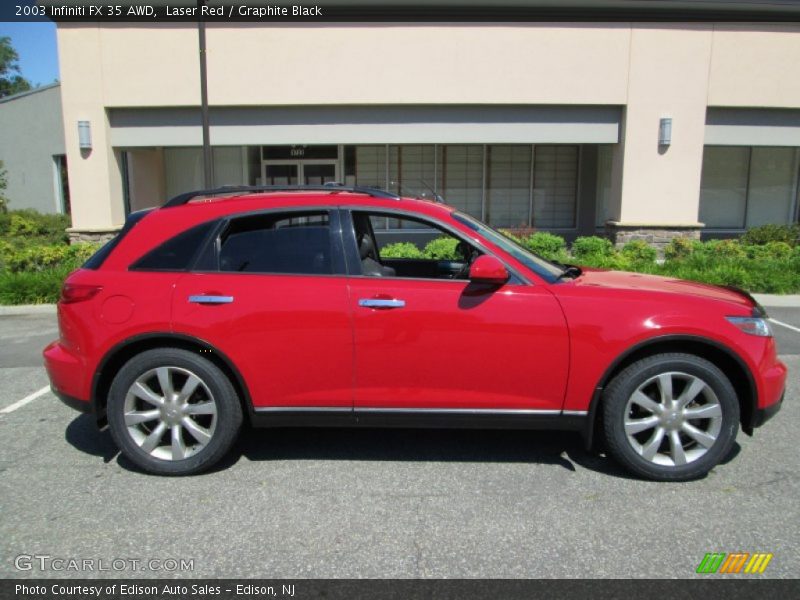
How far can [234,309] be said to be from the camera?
3795 millimetres

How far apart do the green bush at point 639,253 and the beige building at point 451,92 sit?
140cm

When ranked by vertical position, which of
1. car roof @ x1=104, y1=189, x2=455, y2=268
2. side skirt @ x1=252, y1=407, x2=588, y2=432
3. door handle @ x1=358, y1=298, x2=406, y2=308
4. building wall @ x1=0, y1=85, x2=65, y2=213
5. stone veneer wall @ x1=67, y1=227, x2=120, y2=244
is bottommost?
side skirt @ x1=252, y1=407, x2=588, y2=432

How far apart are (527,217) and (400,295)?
47.7ft

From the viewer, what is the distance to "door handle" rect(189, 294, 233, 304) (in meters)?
3.81

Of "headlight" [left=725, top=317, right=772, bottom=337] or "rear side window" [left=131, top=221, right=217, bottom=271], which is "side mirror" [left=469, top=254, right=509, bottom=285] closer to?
"headlight" [left=725, top=317, right=772, bottom=337]

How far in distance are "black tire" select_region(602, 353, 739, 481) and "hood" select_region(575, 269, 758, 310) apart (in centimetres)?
45

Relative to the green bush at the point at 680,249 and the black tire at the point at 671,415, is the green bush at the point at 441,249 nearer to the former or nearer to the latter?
the green bush at the point at 680,249

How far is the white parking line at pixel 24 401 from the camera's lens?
5266mm

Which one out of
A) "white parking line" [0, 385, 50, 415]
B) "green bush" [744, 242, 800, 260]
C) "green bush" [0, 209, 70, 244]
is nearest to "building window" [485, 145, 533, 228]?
"green bush" [744, 242, 800, 260]

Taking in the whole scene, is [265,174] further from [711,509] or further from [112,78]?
[711,509]

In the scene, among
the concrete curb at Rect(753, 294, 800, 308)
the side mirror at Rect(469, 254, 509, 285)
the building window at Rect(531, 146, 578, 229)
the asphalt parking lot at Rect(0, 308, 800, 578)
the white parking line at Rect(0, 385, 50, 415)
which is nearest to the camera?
the asphalt parking lot at Rect(0, 308, 800, 578)

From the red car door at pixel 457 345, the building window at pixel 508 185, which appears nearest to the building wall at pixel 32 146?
the building window at pixel 508 185

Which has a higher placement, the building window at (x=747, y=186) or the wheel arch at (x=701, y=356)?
the building window at (x=747, y=186)
